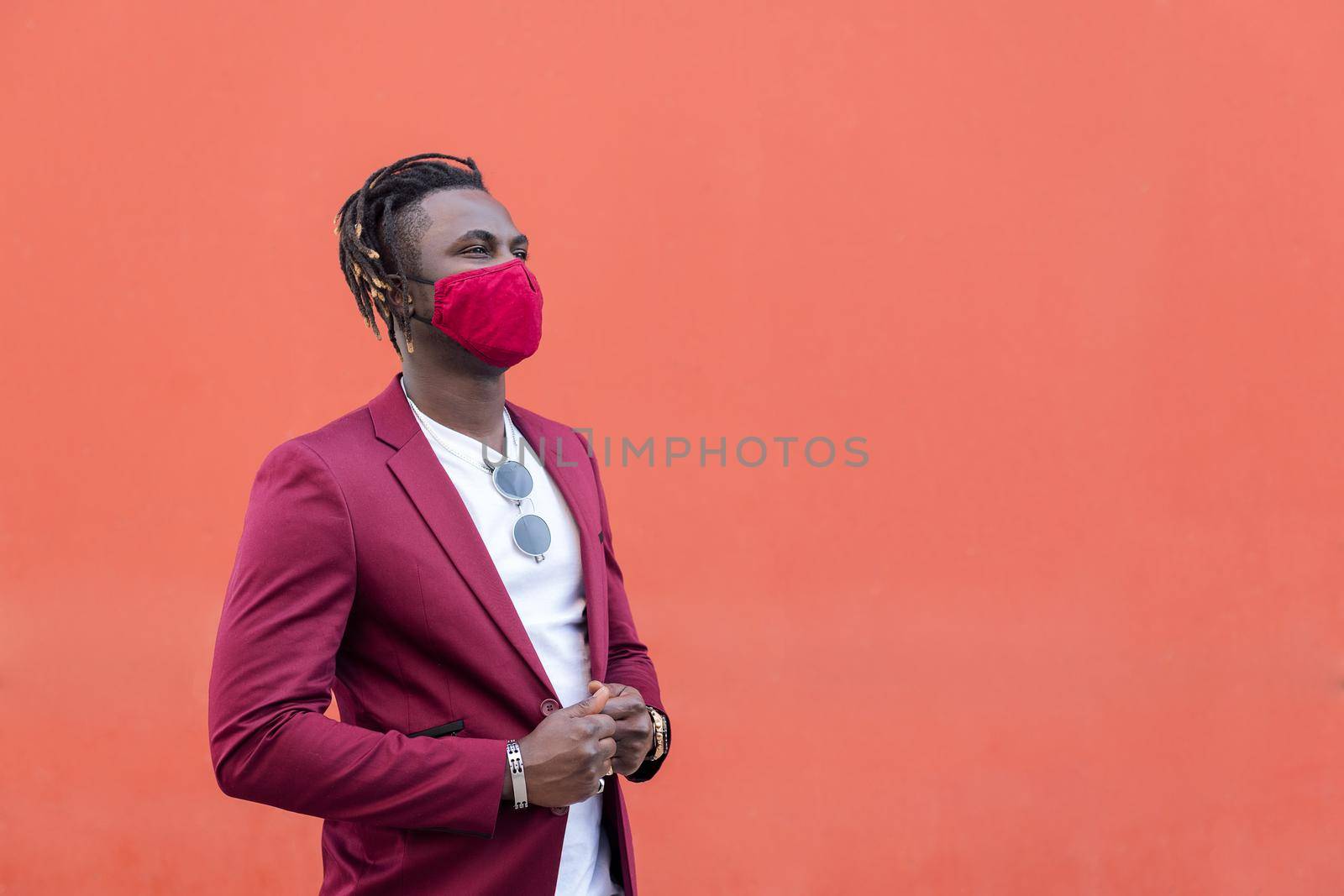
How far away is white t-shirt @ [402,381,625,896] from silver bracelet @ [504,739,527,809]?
6.6 inches

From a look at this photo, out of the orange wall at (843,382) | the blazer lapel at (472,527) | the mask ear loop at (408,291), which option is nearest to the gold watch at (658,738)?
the blazer lapel at (472,527)

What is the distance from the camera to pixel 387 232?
1.62 meters

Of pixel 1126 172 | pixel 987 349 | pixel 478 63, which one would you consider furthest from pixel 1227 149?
pixel 478 63

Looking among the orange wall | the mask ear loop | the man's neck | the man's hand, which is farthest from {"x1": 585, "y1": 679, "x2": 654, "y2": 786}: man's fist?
the orange wall

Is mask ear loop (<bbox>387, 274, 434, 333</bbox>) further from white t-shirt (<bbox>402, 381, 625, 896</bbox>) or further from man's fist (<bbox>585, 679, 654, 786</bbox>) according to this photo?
man's fist (<bbox>585, 679, 654, 786</bbox>)

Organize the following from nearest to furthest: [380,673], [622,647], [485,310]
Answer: [380,673] < [485,310] < [622,647]

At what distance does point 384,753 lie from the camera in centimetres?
128

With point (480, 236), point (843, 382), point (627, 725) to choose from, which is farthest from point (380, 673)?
point (843, 382)

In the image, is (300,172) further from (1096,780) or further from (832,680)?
(1096,780)

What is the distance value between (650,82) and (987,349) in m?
1.22

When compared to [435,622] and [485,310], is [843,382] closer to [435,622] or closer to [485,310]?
[485,310]

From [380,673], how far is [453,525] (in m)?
0.21

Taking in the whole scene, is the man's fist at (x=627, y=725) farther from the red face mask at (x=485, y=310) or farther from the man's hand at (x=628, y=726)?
the red face mask at (x=485, y=310)

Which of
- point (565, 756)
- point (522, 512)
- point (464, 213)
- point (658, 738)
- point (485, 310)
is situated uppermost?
point (464, 213)
